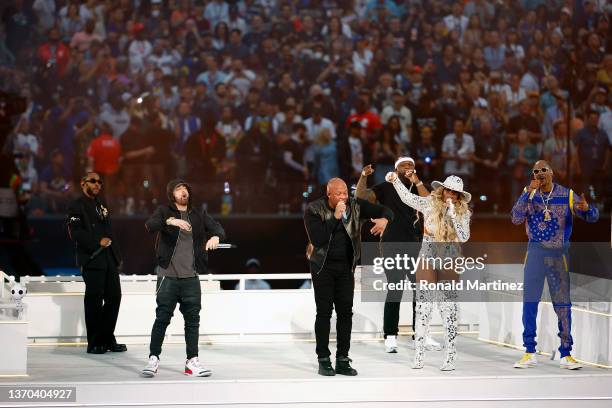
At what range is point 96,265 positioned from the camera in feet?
25.3

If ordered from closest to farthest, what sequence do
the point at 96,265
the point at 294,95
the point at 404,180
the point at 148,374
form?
the point at 148,374, the point at 96,265, the point at 404,180, the point at 294,95

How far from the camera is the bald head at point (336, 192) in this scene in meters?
6.51

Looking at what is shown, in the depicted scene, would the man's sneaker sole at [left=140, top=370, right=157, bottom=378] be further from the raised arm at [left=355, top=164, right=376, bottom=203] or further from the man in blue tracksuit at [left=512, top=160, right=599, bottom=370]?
the man in blue tracksuit at [left=512, top=160, right=599, bottom=370]

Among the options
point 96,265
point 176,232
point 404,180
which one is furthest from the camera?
point 404,180

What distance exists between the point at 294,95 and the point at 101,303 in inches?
285

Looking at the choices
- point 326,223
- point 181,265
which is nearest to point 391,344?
point 326,223

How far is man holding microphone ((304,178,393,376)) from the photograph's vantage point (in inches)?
259

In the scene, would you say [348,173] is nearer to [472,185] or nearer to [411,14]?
[472,185]

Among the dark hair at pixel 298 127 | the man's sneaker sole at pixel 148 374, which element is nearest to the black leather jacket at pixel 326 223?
the man's sneaker sole at pixel 148 374

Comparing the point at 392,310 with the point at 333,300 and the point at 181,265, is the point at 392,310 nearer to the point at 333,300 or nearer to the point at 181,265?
the point at 333,300

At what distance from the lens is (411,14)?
49.9 ft

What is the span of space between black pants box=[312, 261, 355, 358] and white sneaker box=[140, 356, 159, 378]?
1.04 meters

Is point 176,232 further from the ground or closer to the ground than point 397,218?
closer to the ground

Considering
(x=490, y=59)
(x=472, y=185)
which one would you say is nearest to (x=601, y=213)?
(x=472, y=185)
